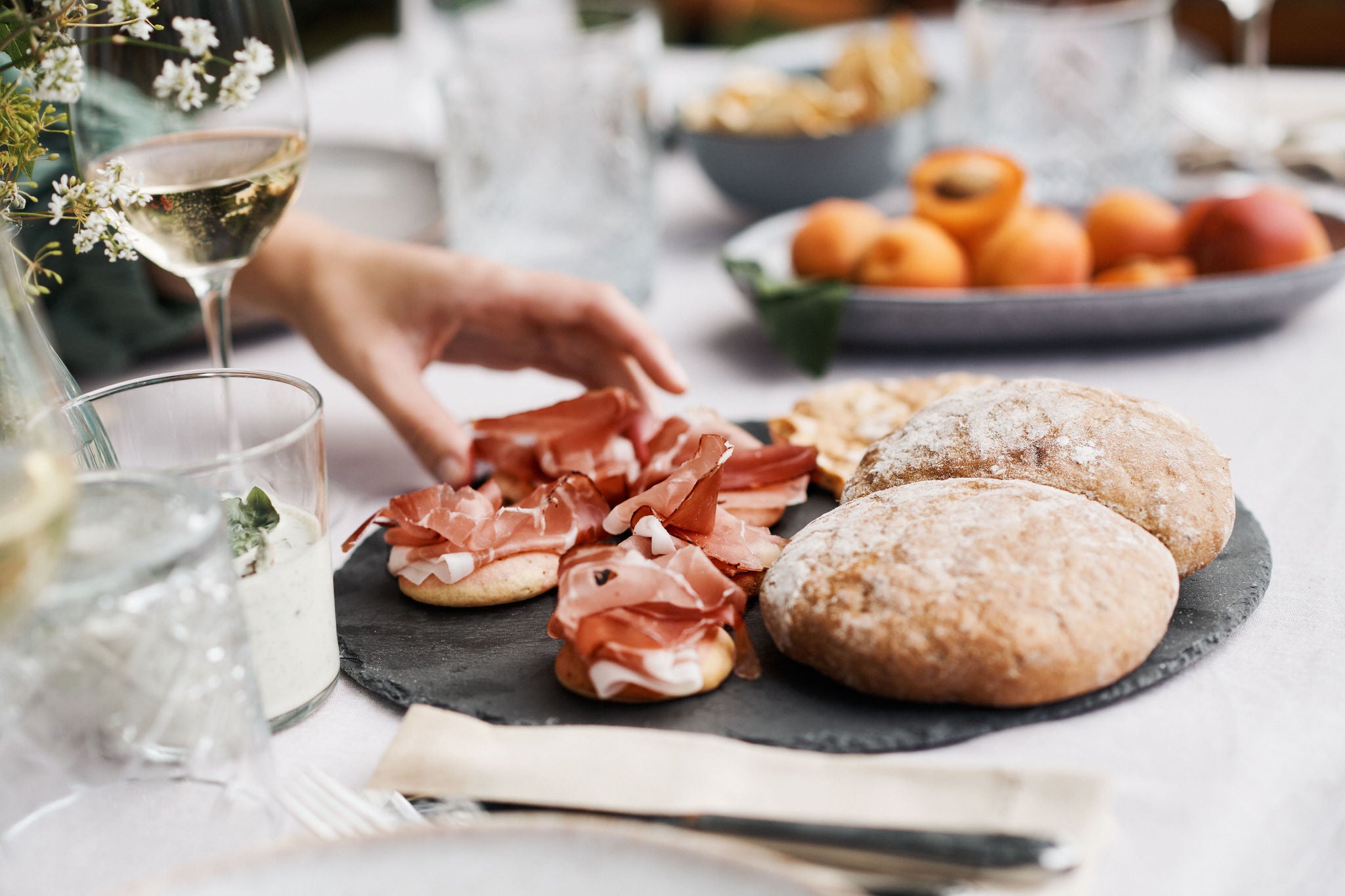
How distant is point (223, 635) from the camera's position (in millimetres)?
676

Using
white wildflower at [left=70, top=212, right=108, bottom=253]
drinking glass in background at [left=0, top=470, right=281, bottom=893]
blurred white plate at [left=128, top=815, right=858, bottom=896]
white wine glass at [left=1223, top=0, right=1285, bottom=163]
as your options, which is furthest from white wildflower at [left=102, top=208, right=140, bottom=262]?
white wine glass at [left=1223, top=0, right=1285, bottom=163]

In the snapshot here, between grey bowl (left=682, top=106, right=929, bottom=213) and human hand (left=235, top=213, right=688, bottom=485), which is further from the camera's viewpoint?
grey bowl (left=682, top=106, right=929, bottom=213)

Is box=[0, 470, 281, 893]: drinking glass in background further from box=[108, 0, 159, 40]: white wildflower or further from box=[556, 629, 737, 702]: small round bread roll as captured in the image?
box=[108, 0, 159, 40]: white wildflower

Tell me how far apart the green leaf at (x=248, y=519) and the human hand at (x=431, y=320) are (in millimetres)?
402

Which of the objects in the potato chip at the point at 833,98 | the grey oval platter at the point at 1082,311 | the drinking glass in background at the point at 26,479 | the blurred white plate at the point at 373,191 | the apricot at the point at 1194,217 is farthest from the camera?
the potato chip at the point at 833,98

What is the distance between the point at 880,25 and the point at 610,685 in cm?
184

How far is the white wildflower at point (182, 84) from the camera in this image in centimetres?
96

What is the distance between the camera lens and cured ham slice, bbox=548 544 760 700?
816 mm

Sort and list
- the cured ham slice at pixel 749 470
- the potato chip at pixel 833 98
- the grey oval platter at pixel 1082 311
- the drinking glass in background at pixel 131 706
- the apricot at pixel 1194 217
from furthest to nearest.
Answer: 1. the potato chip at pixel 833 98
2. the apricot at pixel 1194 217
3. the grey oval platter at pixel 1082 311
4. the cured ham slice at pixel 749 470
5. the drinking glass in background at pixel 131 706

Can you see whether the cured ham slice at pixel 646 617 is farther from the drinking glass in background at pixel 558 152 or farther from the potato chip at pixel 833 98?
the potato chip at pixel 833 98

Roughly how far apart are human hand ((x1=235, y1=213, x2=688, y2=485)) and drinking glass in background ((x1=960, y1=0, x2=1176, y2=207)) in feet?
3.25

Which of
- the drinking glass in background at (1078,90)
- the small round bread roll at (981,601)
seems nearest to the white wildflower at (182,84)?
the small round bread roll at (981,601)

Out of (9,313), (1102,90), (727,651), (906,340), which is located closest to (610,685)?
(727,651)

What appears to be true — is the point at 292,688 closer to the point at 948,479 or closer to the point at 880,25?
the point at 948,479
